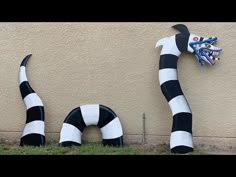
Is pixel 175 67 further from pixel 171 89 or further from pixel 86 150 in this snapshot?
pixel 86 150

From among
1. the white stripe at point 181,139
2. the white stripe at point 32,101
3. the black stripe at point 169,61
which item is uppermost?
the black stripe at point 169,61

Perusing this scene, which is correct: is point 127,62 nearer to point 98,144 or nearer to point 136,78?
point 136,78

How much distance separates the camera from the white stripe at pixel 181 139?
655 centimetres

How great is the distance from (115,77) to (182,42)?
1.07 metres

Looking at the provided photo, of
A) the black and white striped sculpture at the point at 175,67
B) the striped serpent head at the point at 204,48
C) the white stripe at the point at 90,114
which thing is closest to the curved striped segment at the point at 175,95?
the black and white striped sculpture at the point at 175,67

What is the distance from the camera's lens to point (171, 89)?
22.0 feet

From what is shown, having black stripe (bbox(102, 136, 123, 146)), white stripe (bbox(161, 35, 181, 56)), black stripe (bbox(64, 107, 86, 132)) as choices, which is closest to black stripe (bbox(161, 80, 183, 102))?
white stripe (bbox(161, 35, 181, 56))

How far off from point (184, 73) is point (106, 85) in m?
1.12

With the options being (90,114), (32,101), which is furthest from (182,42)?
(32,101)

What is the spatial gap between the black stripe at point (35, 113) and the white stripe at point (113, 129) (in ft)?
2.95

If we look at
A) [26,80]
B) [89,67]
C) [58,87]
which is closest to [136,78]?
[89,67]

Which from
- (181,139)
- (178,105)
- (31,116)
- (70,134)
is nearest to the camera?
(181,139)

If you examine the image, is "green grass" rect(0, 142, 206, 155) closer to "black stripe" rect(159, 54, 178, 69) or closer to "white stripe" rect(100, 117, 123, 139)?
"white stripe" rect(100, 117, 123, 139)

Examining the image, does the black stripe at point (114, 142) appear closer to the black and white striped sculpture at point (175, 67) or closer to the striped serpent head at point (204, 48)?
the black and white striped sculpture at point (175, 67)
